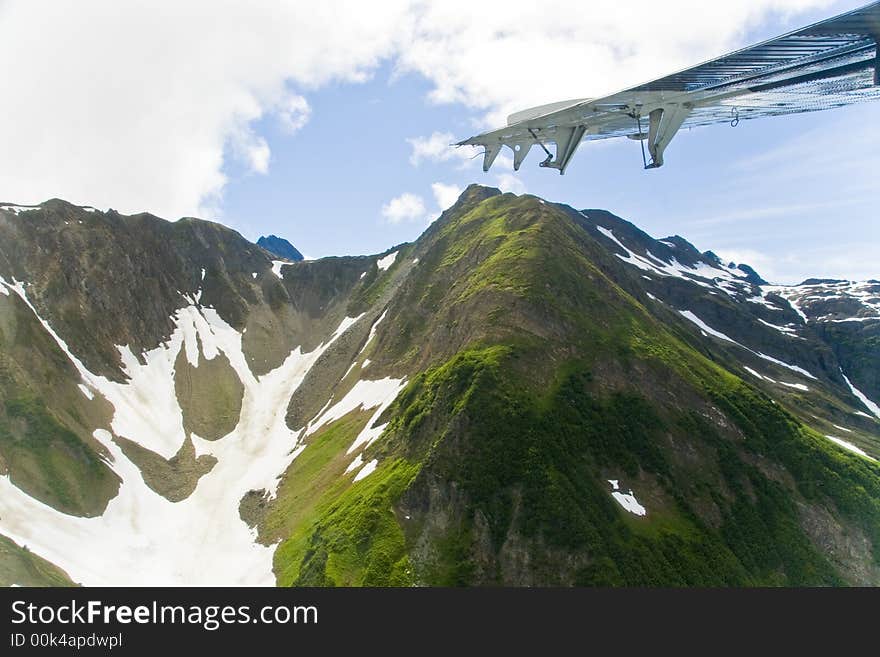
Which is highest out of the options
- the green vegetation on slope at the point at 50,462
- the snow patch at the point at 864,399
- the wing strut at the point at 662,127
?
the snow patch at the point at 864,399

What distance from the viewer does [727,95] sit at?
18.5 meters

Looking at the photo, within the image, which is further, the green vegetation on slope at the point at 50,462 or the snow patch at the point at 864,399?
the snow patch at the point at 864,399

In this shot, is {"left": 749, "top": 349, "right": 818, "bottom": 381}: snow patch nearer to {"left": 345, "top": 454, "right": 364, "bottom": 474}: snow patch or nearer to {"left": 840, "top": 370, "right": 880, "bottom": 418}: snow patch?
{"left": 840, "top": 370, "right": 880, "bottom": 418}: snow patch

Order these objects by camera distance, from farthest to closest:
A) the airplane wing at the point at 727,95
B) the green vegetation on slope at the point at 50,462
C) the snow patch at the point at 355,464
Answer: the green vegetation on slope at the point at 50,462, the snow patch at the point at 355,464, the airplane wing at the point at 727,95

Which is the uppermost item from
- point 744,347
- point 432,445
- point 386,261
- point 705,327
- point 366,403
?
point 386,261

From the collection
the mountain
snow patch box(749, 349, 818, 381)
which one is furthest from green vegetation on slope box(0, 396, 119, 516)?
snow patch box(749, 349, 818, 381)

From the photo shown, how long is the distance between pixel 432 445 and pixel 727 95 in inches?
1766

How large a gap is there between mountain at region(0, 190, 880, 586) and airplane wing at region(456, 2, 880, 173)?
36807 millimetres

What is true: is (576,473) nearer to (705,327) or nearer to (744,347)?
(705,327)

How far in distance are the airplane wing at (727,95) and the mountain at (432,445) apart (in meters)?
36.8

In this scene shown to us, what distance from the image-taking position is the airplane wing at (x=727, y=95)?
49.3 ft

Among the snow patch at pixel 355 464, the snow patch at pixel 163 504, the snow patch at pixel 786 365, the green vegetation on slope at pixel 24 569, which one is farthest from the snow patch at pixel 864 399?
the green vegetation on slope at pixel 24 569

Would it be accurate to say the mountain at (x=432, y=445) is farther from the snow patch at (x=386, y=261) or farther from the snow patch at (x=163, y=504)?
the snow patch at (x=386, y=261)

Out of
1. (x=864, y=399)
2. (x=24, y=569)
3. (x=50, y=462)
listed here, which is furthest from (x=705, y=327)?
(x=24, y=569)
